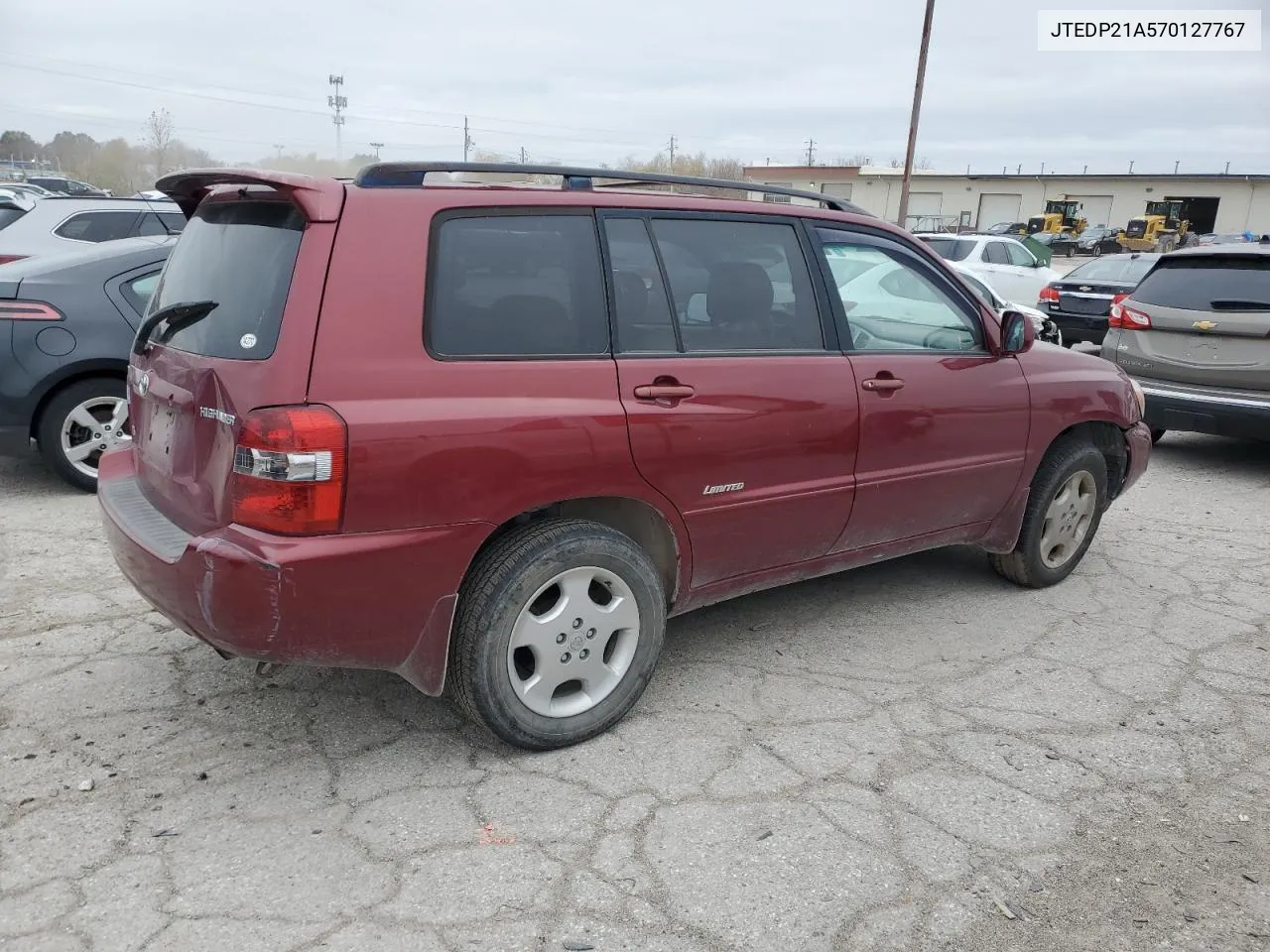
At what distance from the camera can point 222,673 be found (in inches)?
141

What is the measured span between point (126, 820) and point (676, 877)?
152 centimetres

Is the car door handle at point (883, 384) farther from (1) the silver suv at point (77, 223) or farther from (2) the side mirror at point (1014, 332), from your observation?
(1) the silver suv at point (77, 223)

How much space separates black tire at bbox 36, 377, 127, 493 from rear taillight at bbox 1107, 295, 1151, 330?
7125 mm

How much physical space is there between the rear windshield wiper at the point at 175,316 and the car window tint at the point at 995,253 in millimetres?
14839

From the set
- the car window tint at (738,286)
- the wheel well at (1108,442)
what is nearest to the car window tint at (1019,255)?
the wheel well at (1108,442)

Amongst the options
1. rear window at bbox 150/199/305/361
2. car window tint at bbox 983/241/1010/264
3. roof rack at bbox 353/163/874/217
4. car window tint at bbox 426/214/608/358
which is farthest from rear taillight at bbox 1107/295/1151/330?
car window tint at bbox 983/241/1010/264

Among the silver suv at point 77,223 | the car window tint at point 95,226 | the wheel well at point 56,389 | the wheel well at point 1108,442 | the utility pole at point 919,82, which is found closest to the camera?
the wheel well at point 1108,442

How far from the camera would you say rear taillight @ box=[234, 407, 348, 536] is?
2516 mm

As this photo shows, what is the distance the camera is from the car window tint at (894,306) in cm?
380

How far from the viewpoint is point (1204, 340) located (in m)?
7.16

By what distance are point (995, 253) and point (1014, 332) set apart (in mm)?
13090

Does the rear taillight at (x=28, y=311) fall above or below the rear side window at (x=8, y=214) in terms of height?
below

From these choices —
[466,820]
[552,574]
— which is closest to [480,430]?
[552,574]

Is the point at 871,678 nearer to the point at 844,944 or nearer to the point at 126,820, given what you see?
the point at 844,944
